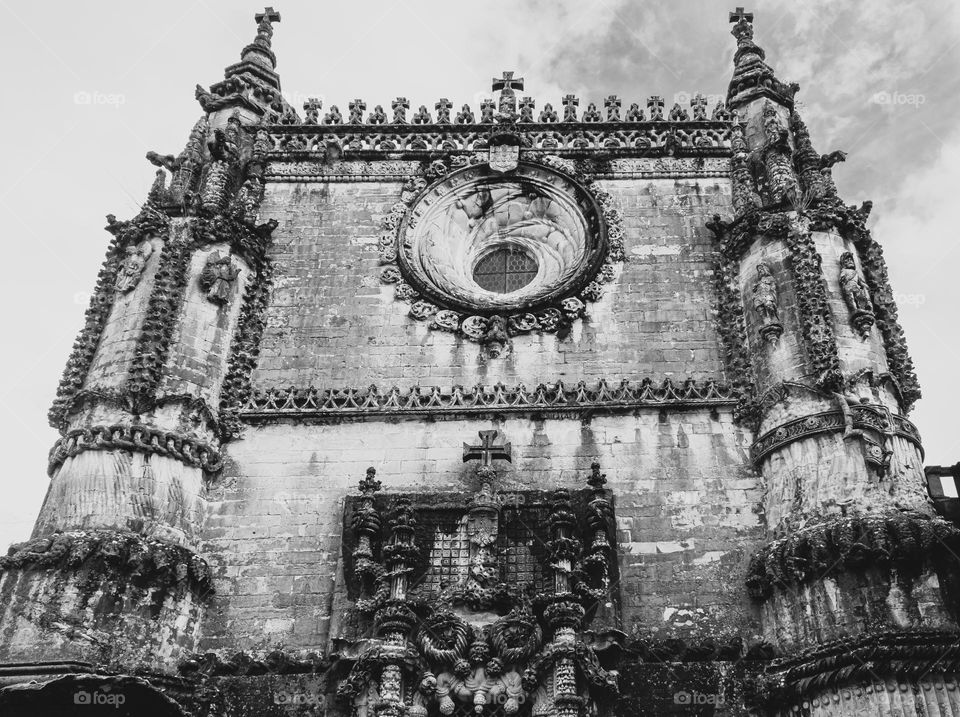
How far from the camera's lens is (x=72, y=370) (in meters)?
13.8

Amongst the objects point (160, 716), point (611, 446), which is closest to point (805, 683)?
point (611, 446)

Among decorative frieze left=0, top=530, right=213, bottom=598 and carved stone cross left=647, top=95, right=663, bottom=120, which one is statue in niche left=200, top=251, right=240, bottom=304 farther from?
carved stone cross left=647, top=95, right=663, bottom=120

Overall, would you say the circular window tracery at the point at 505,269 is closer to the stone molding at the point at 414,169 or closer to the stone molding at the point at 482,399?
the stone molding at the point at 414,169

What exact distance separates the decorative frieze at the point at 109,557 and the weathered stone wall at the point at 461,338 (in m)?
3.35

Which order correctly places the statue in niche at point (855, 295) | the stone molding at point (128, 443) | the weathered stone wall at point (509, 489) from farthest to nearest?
the statue in niche at point (855, 295) < the stone molding at point (128, 443) < the weathered stone wall at point (509, 489)

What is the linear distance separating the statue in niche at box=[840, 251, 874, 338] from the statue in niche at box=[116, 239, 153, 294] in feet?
33.9

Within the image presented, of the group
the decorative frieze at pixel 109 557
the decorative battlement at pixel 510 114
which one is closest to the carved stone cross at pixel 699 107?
the decorative battlement at pixel 510 114

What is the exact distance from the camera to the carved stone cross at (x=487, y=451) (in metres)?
13.2

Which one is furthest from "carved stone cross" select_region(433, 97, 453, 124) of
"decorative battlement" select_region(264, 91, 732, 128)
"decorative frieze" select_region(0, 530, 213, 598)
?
"decorative frieze" select_region(0, 530, 213, 598)

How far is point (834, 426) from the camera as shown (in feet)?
40.9

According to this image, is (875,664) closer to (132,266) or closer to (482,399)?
(482,399)

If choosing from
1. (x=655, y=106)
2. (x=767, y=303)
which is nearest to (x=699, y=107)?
(x=655, y=106)

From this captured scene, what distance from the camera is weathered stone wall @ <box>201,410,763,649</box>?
12.3m

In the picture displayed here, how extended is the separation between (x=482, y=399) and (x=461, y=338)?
1.23 meters
